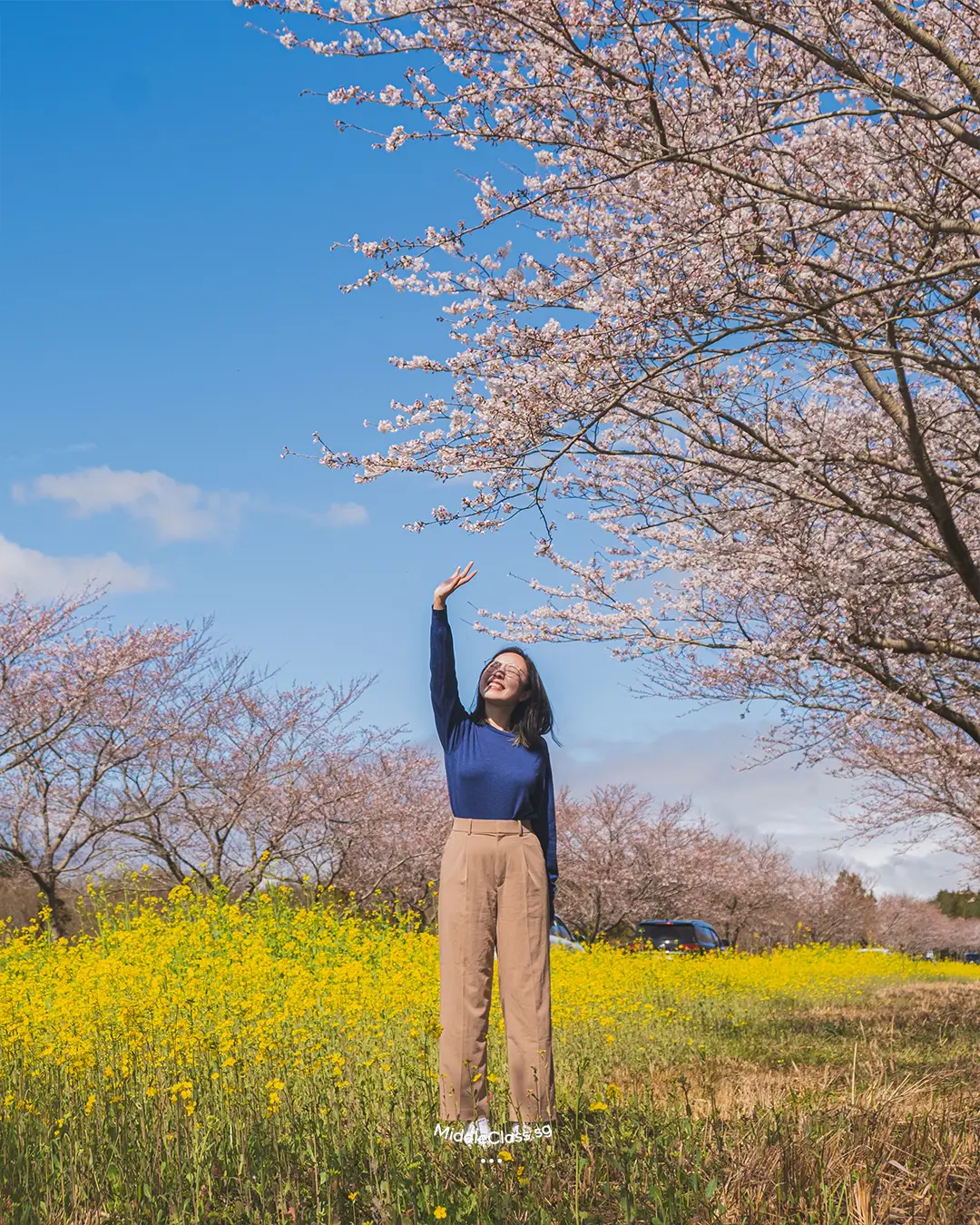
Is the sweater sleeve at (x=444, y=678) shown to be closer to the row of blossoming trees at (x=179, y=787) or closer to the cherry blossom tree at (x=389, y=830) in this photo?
the row of blossoming trees at (x=179, y=787)

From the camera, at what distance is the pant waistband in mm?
3729

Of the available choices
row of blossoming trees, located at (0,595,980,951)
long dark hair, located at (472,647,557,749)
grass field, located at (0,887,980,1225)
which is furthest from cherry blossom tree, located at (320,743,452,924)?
long dark hair, located at (472,647,557,749)

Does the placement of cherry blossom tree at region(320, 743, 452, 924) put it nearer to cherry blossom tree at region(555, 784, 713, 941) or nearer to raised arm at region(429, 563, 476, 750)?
cherry blossom tree at region(555, 784, 713, 941)

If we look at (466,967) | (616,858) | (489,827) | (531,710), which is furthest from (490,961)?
(616,858)

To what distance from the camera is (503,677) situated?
4117 millimetres

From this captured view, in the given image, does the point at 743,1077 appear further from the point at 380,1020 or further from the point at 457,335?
the point at 457,335

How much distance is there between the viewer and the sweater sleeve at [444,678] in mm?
3982

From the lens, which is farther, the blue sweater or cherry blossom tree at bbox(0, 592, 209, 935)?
cherry blossom tree at bbox(0, 592, 209, 935)

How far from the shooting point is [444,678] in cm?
398

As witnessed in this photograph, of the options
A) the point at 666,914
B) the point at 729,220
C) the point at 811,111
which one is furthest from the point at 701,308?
the point at 666,914

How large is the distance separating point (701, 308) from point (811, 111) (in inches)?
62.4

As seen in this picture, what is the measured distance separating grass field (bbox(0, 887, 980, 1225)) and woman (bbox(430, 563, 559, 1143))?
0.15 metres

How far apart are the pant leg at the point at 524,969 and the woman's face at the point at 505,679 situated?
23.8 inches

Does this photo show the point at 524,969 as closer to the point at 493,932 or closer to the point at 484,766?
the point at 493,932
